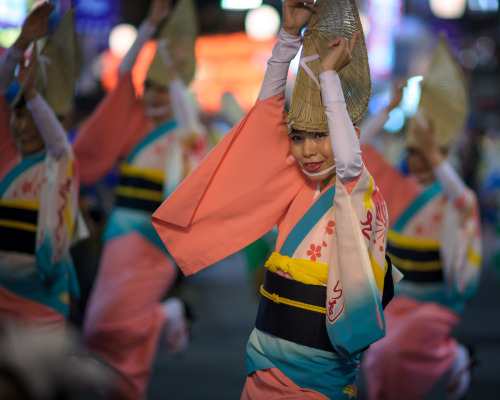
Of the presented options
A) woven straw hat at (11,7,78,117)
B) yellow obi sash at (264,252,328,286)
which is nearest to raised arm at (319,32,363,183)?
yellow obi sash at (264,252,328,286)

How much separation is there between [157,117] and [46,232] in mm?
1704

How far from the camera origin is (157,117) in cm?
461

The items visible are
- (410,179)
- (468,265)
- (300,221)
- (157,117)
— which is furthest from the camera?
(157,117)

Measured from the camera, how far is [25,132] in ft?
10.5

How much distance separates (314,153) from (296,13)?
51 centimetres

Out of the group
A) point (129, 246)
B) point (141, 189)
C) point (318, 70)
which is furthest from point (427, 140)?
point (129, 246)

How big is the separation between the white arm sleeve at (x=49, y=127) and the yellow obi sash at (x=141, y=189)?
48.9 inches

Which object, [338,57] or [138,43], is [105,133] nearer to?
[138,43]

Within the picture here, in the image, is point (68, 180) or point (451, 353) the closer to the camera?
point (68, 180)

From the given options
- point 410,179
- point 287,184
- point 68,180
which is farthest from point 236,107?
point 287,184

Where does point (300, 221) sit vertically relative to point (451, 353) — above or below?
above

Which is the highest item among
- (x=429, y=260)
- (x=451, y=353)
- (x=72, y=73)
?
(x=72, y=73)

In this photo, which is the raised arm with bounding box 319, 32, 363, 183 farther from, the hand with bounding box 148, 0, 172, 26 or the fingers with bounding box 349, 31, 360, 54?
the hand with bounding box 148, 0, 172, 26

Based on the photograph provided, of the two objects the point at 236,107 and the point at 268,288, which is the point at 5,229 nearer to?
the point at 268,288
